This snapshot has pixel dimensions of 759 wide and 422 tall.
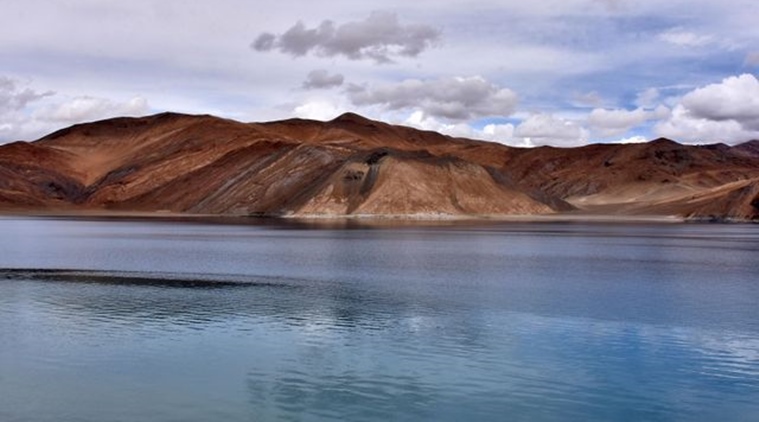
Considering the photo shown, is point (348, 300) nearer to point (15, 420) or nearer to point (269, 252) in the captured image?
point (15, 420)

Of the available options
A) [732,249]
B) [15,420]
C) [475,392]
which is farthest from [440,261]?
[15,420]

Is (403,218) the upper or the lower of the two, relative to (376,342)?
upper

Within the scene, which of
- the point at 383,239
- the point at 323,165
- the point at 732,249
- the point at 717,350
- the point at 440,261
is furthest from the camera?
the point at 323,165

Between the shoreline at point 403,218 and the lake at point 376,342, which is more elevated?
the shoreline at point 403,218

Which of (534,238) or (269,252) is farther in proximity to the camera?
(534,238)

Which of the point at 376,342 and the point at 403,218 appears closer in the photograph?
the point at 376,342

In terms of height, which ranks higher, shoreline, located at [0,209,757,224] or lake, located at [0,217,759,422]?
shoreline, located at [0,209,757,224]

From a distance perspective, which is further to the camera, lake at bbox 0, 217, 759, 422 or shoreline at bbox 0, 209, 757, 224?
shoreline at bbox 0, 209, 757, 224

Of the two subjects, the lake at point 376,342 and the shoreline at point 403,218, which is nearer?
the lake at point 376,342
